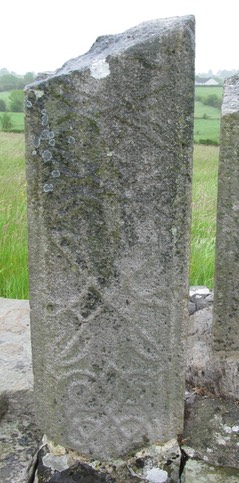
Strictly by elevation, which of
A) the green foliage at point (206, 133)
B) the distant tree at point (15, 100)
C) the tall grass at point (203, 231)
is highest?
the distant tree at point (15, 100)

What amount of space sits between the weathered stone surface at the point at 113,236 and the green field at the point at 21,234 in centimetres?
203

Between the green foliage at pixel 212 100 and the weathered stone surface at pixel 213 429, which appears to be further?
the green foliage at pixel 212 100

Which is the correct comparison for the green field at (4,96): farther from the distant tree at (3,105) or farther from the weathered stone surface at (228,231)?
the weathered stone surface at (228,231)

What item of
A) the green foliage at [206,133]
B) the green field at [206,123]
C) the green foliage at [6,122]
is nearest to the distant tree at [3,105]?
the green foliage at [6,122]

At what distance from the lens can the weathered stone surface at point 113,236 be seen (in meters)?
1.66

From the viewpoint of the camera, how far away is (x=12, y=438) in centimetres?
230

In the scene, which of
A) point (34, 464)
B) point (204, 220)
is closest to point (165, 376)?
point (34, 464)

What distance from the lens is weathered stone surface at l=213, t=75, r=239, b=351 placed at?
93.4 inches

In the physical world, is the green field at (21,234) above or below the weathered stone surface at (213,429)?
above

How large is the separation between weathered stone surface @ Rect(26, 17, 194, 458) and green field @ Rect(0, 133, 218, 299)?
79.7 inches

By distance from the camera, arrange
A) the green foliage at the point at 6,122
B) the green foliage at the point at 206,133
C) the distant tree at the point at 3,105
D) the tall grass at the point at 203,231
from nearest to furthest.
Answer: the tall grass at the point at 203,231, the green foliage at the point at 206,133, the green foliage at the point at 6,122, the distant tree at the point at 3,105

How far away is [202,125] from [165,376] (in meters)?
15.5

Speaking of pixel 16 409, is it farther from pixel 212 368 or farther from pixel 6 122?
pixel 6 122

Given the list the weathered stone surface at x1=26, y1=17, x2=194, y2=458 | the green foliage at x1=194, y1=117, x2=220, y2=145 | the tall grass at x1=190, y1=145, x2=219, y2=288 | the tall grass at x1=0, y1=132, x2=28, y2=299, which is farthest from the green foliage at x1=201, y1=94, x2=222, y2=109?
the weathered stone surface at x1=26, y1=17, x2=194, y2=458
